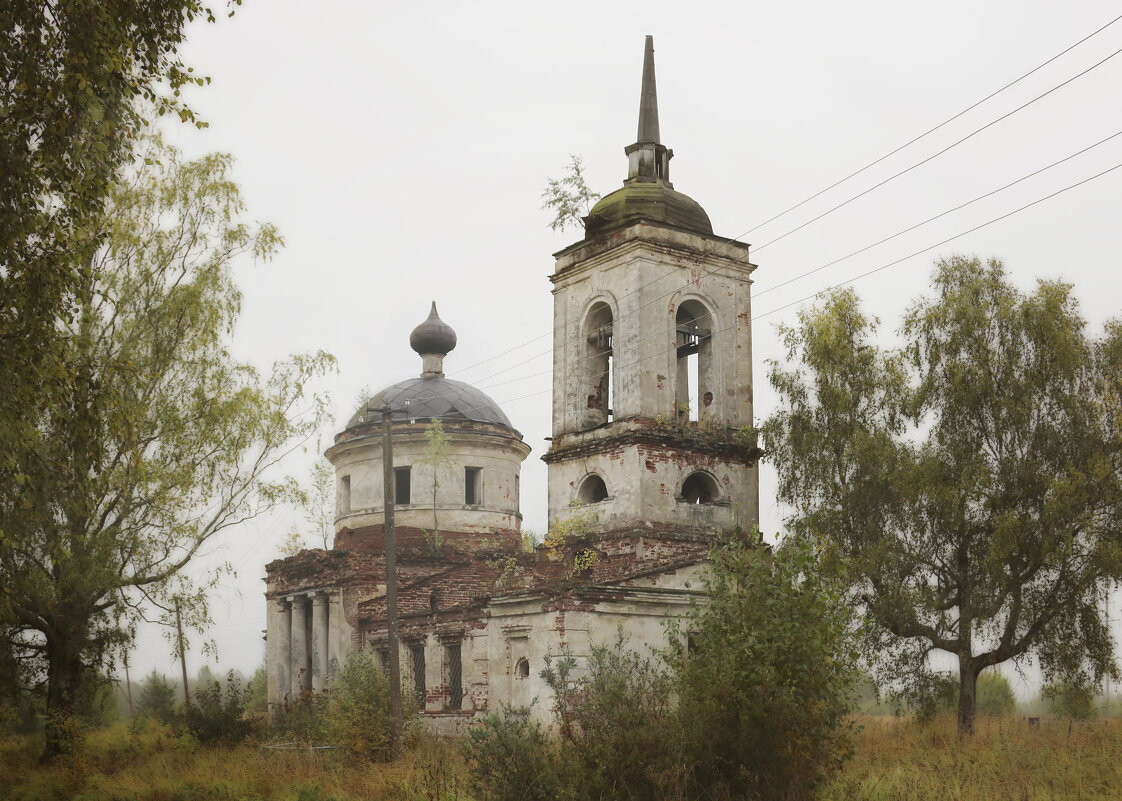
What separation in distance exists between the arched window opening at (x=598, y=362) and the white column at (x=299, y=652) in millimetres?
9590

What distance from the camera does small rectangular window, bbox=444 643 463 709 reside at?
23531mm

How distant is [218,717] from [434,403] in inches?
470

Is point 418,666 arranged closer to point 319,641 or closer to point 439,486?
point 319,641

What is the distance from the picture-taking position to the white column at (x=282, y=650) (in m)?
30.1

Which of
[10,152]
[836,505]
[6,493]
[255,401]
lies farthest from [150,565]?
[836,505]

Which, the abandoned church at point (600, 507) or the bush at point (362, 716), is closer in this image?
the bush at point (362, 716)

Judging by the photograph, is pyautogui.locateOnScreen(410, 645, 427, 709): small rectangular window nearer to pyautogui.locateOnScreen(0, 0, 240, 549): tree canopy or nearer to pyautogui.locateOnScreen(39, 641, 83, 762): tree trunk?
pyautogui.locateOnScreen(39, 641, 83, 762): tree trunk

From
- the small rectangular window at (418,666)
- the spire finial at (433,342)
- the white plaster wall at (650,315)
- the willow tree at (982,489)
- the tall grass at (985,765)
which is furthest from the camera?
the spire finial at (433,342)

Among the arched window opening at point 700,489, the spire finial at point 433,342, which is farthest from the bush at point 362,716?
the spire finial at point 433,342

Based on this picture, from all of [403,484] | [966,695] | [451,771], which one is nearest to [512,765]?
[451,771]

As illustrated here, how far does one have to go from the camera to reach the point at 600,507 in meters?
24.4

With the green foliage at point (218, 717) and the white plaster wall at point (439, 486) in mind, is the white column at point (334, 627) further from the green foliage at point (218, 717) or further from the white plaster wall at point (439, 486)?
the white plaster wall at point (439, 486)

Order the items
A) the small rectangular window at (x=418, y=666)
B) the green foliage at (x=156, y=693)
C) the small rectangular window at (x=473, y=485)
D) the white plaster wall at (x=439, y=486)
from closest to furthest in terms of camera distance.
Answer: the small rectangular window at (x=418, y=666) < the white plaster wall at (x=439, y=486) < the small rectangular window at (x=473, y=485) < the green foliage at (x=156, y=693)

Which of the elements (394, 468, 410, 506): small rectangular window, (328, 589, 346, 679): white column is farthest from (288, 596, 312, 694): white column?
(394, 468, 410, 506): small rectangular window
